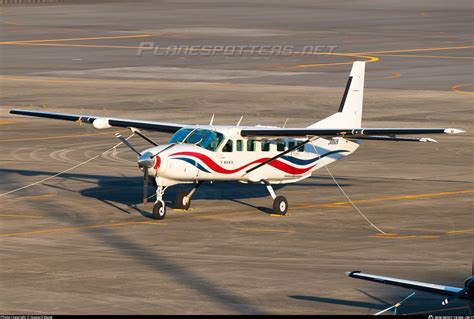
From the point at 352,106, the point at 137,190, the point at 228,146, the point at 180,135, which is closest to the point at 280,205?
the point at 228,146

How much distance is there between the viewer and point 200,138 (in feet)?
116

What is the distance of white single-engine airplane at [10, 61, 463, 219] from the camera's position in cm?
3422

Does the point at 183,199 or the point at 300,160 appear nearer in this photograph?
the point at 183,199

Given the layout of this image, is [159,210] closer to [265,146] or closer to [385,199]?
[265,146]

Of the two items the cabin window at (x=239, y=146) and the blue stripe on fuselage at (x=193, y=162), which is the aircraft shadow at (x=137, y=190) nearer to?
the cabin window at (x=239, y=146)

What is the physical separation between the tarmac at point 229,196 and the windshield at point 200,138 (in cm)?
206

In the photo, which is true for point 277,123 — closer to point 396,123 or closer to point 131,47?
point 396,123

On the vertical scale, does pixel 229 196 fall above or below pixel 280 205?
above

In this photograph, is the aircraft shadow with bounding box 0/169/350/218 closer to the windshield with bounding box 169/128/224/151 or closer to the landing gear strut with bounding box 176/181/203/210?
the landing gear strut with bounding box 176/181/203/210

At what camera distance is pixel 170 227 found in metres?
33.8

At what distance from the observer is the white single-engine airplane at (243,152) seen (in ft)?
112

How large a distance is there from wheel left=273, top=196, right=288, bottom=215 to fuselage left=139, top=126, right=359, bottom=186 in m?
0.88

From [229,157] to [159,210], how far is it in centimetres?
255

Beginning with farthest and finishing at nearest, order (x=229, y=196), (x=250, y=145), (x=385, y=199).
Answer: (x=229, y=196) < (x=385, y=199) < (x=250, y=145)
